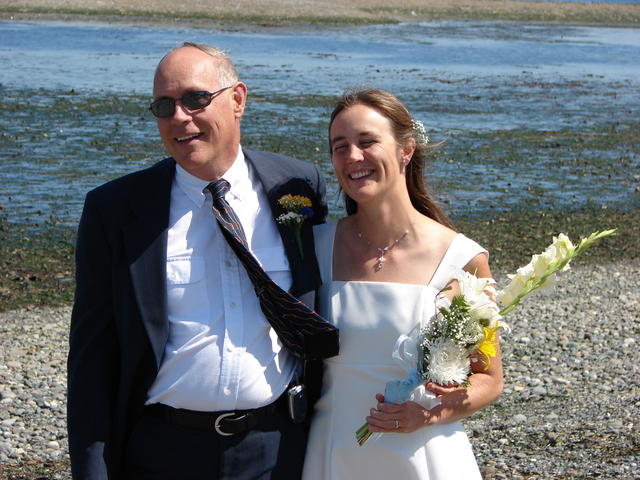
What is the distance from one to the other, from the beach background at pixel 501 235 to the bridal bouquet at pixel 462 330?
3328 mm

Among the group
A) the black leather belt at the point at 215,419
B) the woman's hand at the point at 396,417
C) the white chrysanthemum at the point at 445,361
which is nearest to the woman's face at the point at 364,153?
the white chrysanthemum at the point at 445,361

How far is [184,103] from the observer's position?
4.10 m

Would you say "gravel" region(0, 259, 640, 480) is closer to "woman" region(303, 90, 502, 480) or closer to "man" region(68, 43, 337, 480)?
"woman" region(303, 90, 502, 480)

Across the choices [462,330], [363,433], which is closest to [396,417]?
[363,433]

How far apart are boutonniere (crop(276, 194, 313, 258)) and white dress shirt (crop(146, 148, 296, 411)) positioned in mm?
143

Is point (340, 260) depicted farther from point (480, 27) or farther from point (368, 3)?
point (368, 3)

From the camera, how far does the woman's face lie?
4230 millimetres

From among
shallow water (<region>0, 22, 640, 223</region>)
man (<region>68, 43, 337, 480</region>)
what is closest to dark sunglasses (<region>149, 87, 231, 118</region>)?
man (<region>68, 43, 337, 480</region>)

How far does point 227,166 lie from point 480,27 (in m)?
56.0

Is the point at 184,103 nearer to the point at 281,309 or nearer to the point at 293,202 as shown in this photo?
the point at 293,202

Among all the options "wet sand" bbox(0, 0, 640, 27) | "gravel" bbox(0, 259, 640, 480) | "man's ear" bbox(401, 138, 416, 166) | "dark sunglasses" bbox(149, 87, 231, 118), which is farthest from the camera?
"wet sand" bbox(0, 0, 640, 27)

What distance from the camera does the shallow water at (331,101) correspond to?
714 inches

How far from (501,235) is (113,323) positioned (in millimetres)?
11520

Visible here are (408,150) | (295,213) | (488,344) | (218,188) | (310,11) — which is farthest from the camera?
(310,11)
